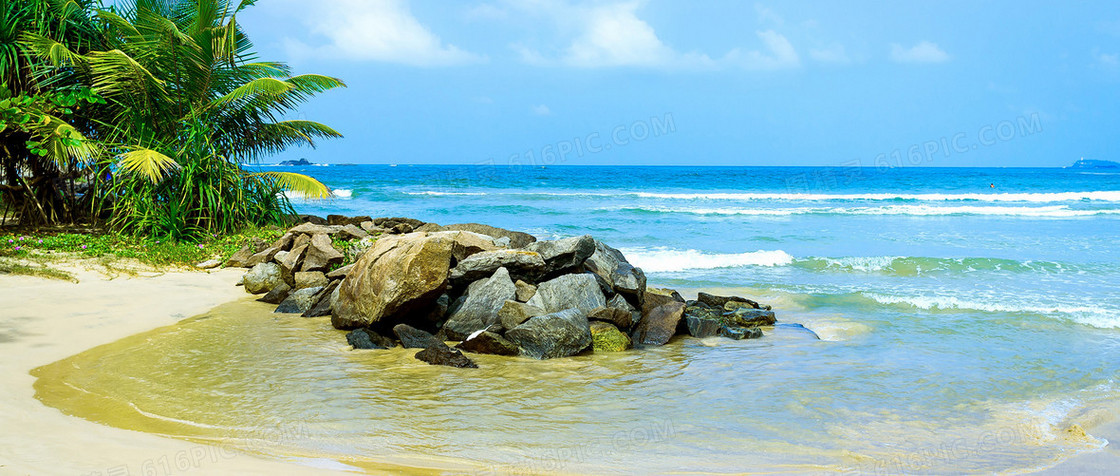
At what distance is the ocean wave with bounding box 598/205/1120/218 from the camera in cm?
2763

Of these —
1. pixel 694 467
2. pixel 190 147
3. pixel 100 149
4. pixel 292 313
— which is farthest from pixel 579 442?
pixel 100 149

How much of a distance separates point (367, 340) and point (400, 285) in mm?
629

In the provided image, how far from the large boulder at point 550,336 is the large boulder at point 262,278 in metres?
3.98

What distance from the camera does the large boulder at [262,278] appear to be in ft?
29.9

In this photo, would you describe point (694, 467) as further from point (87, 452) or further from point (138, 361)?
point (138, 361)

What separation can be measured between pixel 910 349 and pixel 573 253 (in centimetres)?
359

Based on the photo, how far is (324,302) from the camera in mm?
8242

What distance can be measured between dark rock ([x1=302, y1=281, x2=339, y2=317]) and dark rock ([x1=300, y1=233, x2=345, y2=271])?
79 cm

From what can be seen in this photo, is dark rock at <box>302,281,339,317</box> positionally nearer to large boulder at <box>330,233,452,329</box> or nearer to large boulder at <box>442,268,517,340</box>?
large boulder at <box>330,233,452,329</box>

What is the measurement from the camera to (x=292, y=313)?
827 centimetres

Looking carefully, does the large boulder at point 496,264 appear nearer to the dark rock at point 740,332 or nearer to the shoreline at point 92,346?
the dark rock at point 740,332

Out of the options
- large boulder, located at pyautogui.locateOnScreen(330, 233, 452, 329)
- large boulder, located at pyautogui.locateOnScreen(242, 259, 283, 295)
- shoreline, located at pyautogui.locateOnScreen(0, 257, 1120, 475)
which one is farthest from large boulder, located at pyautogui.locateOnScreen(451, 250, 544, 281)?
shoreline, located at pyautogui.locateOnScreen(0, 257, 1120, 475)

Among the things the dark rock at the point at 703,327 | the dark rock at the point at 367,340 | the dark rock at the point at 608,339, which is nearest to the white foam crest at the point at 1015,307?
the dark rock at the point at 703,327

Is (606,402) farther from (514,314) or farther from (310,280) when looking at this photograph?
(310,280)
